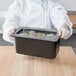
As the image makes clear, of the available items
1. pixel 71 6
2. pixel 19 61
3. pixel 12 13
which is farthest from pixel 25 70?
→ pixel 71 6

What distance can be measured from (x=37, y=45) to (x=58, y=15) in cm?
41

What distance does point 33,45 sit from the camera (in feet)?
2.81

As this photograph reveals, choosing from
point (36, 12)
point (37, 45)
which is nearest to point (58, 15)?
point (36, 12)

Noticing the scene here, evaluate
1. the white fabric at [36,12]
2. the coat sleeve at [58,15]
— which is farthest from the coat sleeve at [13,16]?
the coat sleeve at [58,15]

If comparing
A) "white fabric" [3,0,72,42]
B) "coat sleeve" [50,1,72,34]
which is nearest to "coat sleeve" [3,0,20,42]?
"white fabric" [3,0,72,42]

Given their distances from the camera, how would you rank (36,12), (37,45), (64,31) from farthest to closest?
(36,12) → (64,31) → (37,45)

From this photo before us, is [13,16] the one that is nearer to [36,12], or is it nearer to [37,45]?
[36,12]

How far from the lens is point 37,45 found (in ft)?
2.78

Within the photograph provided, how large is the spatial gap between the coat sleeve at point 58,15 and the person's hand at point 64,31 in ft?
0.21

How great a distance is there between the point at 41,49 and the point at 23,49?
0.09m

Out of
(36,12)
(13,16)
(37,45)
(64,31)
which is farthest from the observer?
(36,12)

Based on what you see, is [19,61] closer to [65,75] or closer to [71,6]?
[65,75]

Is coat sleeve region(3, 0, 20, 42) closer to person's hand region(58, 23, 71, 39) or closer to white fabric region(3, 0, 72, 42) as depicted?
white fabric region(3, 0, 72, 42)

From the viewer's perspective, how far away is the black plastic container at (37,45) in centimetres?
83
